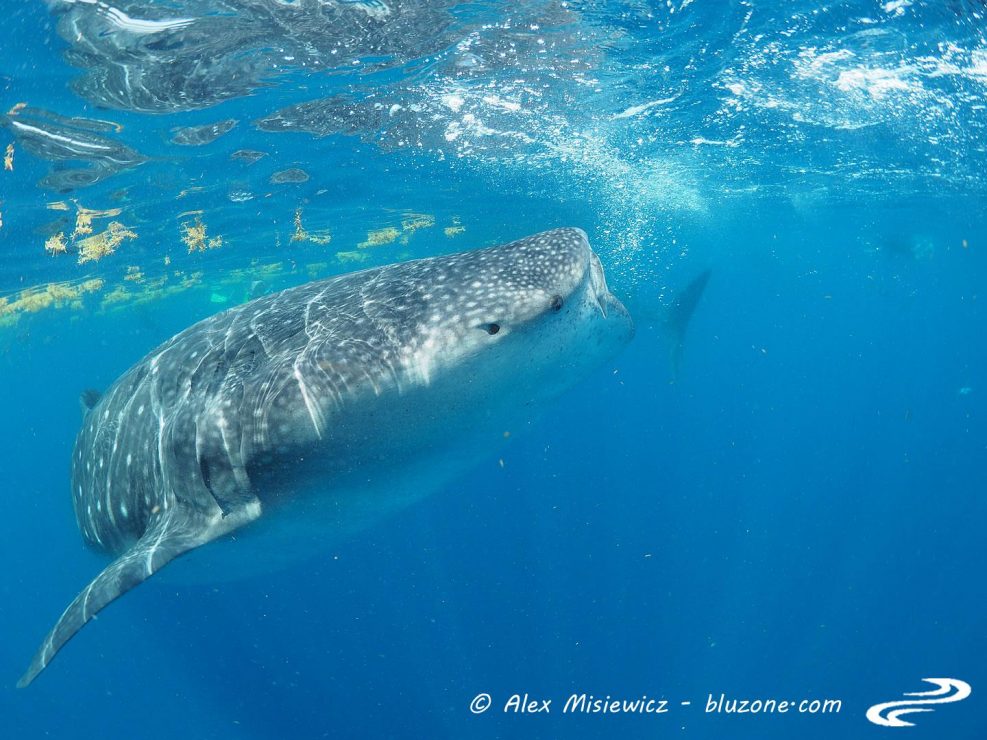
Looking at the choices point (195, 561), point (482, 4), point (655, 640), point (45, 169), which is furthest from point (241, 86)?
point (655, 640)

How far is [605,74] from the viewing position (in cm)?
1123

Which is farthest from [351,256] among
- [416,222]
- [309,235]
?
[416,222]

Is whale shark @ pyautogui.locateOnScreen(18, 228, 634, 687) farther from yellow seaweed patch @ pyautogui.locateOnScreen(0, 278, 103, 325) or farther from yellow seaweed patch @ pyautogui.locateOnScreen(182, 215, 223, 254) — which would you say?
yellow seaweed patch @ pyautogui.locateOnScreen(0, 278, 103, 325)

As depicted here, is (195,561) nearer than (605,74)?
Yes

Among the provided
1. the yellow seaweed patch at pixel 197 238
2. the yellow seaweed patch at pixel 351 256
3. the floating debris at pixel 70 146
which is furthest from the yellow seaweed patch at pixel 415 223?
the floating debris at pixel 70 146

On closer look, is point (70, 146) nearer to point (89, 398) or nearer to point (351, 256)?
point (89, 398)

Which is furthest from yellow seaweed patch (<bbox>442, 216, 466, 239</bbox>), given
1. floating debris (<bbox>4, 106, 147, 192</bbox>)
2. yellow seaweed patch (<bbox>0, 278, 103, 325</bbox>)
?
yellow seaweed patch (<bbox>0, 278, 103, 325</bbox>)

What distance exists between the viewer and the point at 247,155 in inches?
509

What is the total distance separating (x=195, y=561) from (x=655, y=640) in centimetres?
1210

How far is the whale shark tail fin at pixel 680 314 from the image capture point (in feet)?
57.0

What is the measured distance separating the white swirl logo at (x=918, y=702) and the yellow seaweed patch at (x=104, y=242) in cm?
2103

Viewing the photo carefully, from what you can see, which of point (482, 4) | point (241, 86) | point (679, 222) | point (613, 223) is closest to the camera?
point (482, 4)

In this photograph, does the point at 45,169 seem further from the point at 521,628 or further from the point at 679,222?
the point at 679,222

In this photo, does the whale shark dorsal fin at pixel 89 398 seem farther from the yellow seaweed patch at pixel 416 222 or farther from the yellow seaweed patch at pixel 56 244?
the yellow seaweed patch at pixel 416 222
